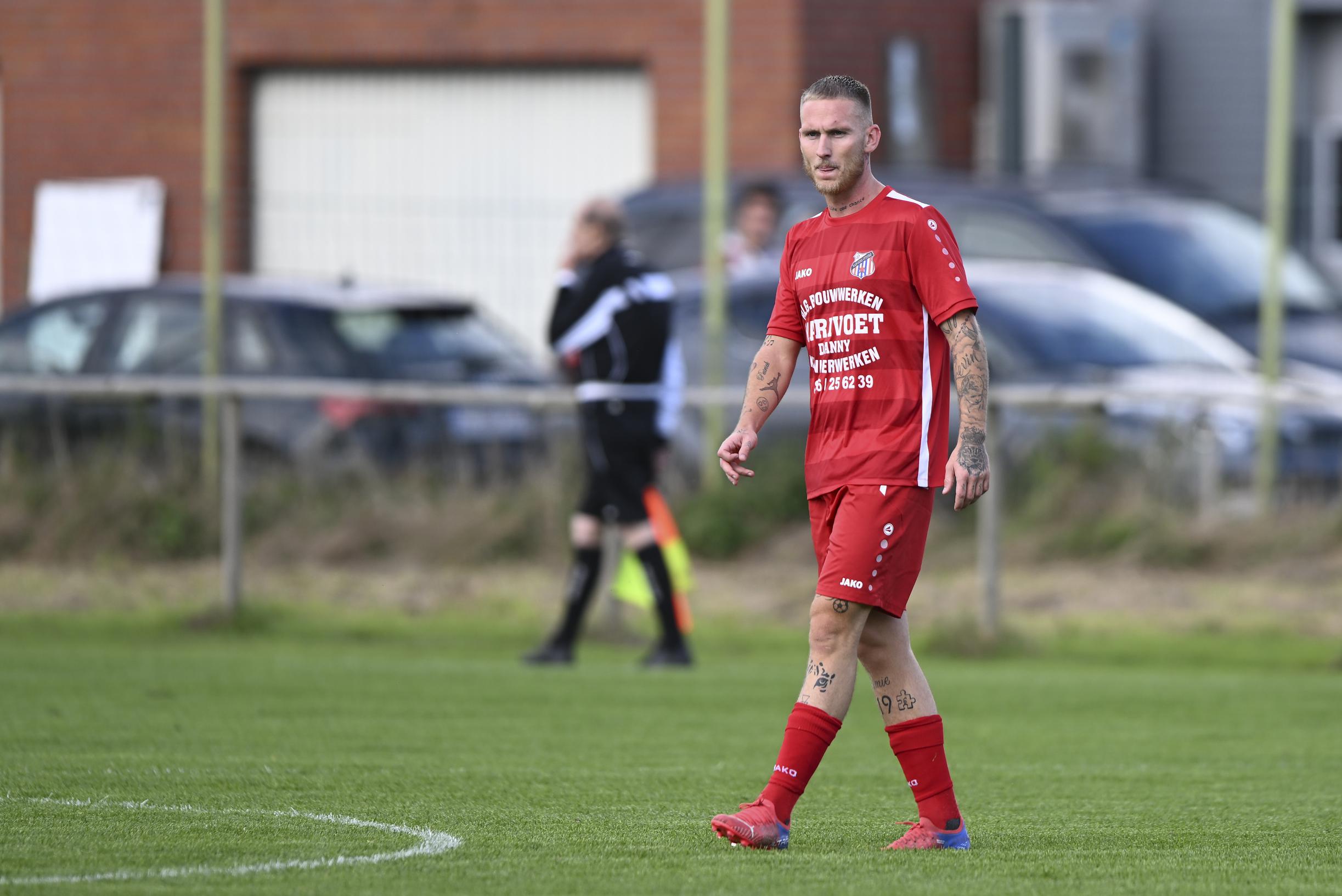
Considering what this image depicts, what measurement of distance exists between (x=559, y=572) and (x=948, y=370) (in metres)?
7.55

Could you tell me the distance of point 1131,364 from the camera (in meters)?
13.4

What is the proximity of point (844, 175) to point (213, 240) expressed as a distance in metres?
9.72

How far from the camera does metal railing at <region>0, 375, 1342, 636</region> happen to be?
1138cm

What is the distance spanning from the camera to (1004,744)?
808 cm

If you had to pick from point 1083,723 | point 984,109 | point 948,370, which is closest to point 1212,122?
point 984,109

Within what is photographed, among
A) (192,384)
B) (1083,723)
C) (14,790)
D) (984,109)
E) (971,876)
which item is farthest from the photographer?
(984,109)

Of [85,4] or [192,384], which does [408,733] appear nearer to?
[192,384]

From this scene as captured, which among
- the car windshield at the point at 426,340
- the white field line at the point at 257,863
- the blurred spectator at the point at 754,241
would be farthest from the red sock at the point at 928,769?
the blurred spectator at the point at 754,241

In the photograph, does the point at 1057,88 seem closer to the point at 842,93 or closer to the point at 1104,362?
the point at 1104,362

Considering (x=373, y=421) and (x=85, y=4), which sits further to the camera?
(x=85, y=4)

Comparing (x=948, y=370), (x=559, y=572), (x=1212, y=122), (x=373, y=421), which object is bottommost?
(x=559, y=572)

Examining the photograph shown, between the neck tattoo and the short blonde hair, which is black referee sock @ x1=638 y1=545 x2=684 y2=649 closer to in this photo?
the neck tattoo

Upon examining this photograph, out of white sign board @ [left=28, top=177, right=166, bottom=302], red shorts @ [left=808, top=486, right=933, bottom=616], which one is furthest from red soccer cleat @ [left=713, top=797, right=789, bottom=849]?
white sign board @ [left=28, top=177, right=166, bottom=302]

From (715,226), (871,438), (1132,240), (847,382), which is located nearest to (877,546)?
(871,438)
